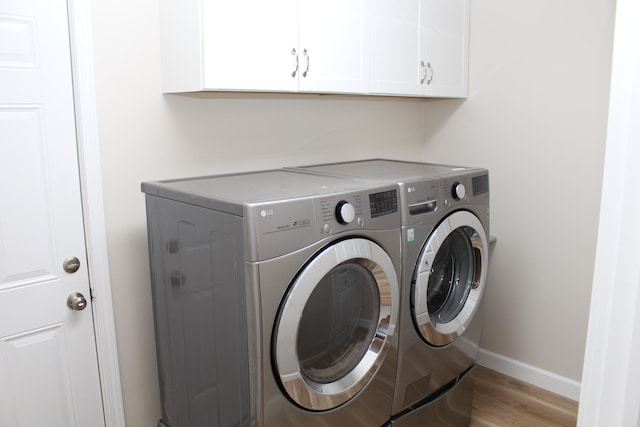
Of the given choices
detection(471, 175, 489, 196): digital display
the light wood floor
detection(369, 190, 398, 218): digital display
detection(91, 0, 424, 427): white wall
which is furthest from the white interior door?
the light wood floor

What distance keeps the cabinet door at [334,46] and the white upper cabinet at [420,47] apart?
8cm

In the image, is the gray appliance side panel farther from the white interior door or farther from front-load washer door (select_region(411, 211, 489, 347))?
front-load washer door (select_region(411, 211, 489, 347))

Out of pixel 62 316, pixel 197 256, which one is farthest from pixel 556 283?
pixel 62 316

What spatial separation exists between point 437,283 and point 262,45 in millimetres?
1210

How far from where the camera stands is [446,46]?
277 centimetres

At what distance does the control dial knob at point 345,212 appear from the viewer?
1.62m

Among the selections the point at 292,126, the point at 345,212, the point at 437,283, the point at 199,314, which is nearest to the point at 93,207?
the point at 199,314

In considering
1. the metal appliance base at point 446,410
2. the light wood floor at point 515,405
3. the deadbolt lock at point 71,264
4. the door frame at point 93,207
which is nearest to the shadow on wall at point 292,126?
the door frame at point 93,207

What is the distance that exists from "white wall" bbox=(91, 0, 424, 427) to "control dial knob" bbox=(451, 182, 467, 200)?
2.67ft

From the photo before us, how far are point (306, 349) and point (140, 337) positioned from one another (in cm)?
78

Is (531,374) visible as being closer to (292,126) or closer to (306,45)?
(292,126)

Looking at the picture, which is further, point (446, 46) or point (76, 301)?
point (446, 46)

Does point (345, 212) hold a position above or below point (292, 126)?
below

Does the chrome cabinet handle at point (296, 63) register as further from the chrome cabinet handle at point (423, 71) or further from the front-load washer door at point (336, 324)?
the chrome cabinet handle at point (423, 71)
